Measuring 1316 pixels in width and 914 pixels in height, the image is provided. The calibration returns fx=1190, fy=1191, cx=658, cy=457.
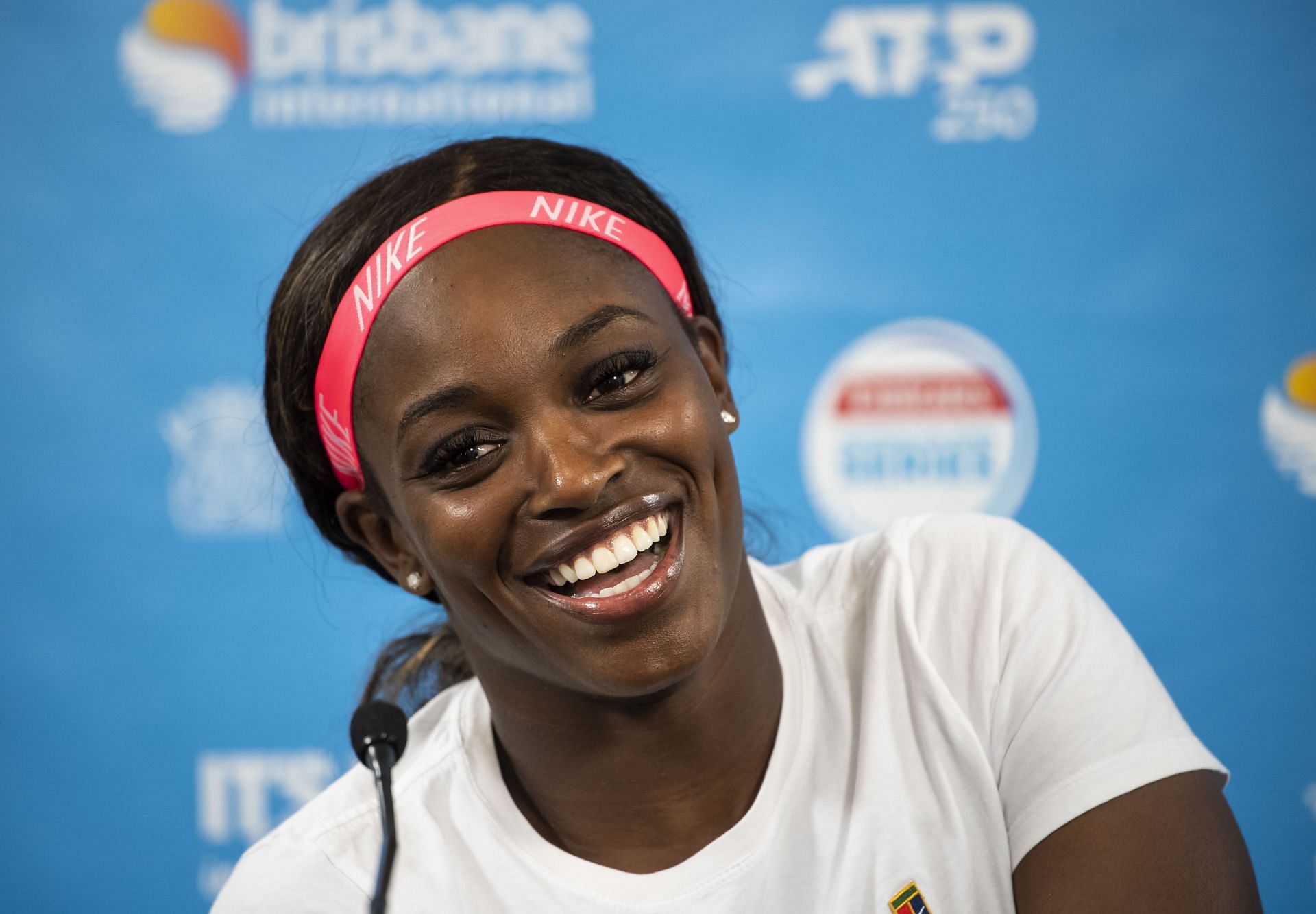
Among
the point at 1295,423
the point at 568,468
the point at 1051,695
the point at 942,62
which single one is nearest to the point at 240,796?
the point at 568,468

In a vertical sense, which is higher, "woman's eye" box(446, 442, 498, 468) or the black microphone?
"woman's eye" box(446, 442, 498, 468)

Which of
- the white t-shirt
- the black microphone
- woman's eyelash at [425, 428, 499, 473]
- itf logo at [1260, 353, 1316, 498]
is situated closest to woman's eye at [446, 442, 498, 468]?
woman's eyelash at [425, 428, 499, 473]

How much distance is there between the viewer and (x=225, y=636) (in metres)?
2.11

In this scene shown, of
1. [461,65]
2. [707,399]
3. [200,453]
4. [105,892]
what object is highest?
[461,65]

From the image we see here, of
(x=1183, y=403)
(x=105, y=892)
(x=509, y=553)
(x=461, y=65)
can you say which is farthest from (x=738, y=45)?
(x=105, y=892)

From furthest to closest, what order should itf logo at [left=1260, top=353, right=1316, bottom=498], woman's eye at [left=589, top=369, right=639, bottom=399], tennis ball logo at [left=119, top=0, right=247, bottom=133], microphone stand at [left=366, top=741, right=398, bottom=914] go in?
tennis ball logo at [left=119, top=0, right=247, bottom=133], itf logo at [left=1260, top=353, right=1316, bottom=498], woman's eye at [left=589, top=369, right=639, bottom=399], microphone stand at [left=366, top=741, right=398, bottom=914]

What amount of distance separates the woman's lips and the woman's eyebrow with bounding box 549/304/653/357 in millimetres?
193

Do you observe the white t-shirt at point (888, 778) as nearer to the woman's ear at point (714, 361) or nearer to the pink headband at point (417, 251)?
the woman's ear at point (714, 361)

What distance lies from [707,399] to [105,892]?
5.58 ft

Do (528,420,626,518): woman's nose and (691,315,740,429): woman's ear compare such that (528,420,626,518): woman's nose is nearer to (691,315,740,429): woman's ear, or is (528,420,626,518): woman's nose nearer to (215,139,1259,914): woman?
(215,139,1259,914): woman

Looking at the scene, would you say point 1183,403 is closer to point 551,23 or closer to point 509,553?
point 551,23

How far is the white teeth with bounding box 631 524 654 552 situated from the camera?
3.30ft

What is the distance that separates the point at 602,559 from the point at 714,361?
31 centimetres

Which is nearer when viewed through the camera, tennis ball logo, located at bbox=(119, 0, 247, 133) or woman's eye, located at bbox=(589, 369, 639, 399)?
woman's eye, located at bbox=(589, 369, 639, 399)
